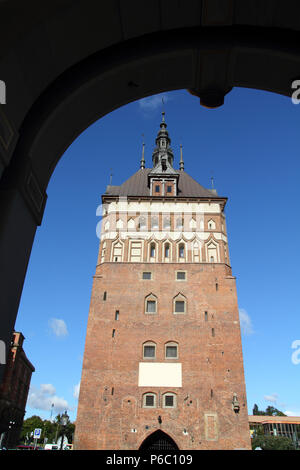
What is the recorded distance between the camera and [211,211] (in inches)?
1053

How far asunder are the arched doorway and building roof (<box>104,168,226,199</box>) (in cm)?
1646

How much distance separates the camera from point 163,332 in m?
22.7

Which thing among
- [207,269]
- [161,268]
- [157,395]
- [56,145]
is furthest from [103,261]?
[56,145]

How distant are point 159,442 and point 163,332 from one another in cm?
625

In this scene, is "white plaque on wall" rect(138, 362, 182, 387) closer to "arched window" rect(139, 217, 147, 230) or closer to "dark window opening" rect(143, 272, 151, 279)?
"dark window opening" rect(143, 272, 151, 279)

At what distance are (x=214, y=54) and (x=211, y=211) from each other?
2433cm

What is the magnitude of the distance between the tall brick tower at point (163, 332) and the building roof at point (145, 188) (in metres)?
0.25

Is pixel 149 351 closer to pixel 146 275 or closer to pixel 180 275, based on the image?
pixel 146 275

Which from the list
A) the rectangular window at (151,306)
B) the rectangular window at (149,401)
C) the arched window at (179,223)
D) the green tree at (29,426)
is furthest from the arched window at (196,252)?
the green tree at (29,426)

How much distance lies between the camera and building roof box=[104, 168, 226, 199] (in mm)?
28438

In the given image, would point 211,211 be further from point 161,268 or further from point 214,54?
point 214,54

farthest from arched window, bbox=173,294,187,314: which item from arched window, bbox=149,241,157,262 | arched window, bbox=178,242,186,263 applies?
arched window, bbox=149,241,157,262

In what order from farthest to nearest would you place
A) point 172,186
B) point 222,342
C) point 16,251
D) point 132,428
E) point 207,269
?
point 172,186 → point 207,269 → point 222,342 → point 132,428 → point 16,251

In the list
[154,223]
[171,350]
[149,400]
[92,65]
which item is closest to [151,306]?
[171,350]
